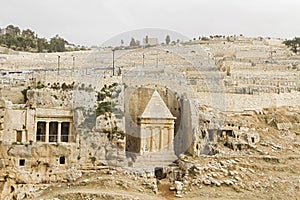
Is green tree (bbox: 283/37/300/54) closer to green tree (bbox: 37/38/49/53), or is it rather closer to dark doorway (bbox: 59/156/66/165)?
green tree (bbox: 37/38/49/53)

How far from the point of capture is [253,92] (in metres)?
30.2

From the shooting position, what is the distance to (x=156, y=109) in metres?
26.3

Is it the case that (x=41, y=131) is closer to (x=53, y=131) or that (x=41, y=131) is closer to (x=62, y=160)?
(x=53, y=131)

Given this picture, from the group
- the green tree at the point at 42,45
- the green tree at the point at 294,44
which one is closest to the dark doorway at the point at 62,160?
the green tree at the point at 294,44

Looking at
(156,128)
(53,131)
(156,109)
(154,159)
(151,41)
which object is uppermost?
(151,41)

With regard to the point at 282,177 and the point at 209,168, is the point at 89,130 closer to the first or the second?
the point at 209,168

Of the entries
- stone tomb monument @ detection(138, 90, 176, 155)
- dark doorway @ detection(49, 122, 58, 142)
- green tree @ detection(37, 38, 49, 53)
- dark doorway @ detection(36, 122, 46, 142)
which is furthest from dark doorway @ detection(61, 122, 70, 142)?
green tree @ detection(37, 38, 49, 53)

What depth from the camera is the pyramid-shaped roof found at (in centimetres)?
2599

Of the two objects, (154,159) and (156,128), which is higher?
(156,128)

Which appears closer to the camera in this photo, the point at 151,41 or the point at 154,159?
the point at 154,159

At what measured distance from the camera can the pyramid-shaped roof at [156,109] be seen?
1023 inches

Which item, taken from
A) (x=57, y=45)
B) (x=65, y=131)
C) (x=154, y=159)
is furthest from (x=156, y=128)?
(x=57, y=45)

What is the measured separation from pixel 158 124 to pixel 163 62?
69.0 feet

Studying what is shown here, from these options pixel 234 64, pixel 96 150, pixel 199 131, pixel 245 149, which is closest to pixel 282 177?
pixel 245 149
